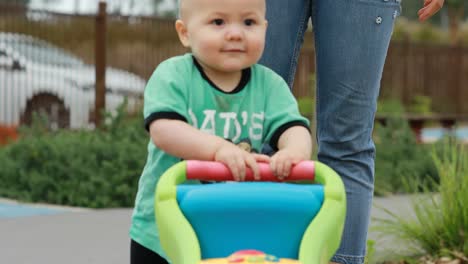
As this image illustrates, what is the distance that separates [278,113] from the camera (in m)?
2.67

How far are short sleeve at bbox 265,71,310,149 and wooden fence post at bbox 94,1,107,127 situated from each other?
7022mm

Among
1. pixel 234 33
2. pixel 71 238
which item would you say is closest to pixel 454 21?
pixel 71 238

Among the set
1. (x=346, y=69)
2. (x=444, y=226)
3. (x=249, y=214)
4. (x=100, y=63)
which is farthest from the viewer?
(x=100, y=63)

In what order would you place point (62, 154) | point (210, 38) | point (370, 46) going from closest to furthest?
1. point (210, 38)
2. point (370, 46)
3. point (62, 154)

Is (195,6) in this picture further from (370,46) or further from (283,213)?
(370,46)

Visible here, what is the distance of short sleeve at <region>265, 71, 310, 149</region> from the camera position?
2.66m

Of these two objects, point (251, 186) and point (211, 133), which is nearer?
point (251, 186)

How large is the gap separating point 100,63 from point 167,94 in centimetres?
767

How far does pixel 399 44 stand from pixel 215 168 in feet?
54.9

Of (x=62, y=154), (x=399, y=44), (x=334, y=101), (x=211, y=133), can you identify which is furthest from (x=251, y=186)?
(x=399, y=44)

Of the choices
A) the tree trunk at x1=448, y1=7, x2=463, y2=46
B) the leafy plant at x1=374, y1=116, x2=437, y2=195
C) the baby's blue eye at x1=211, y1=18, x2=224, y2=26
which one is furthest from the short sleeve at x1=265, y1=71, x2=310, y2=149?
the tree trunk at x1=448, y1=7, x2=463, y2=46

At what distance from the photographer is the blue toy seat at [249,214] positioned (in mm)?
2305

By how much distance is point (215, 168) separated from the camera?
2.38 metres

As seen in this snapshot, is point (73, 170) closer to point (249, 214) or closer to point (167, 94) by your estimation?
point (167, 94)
